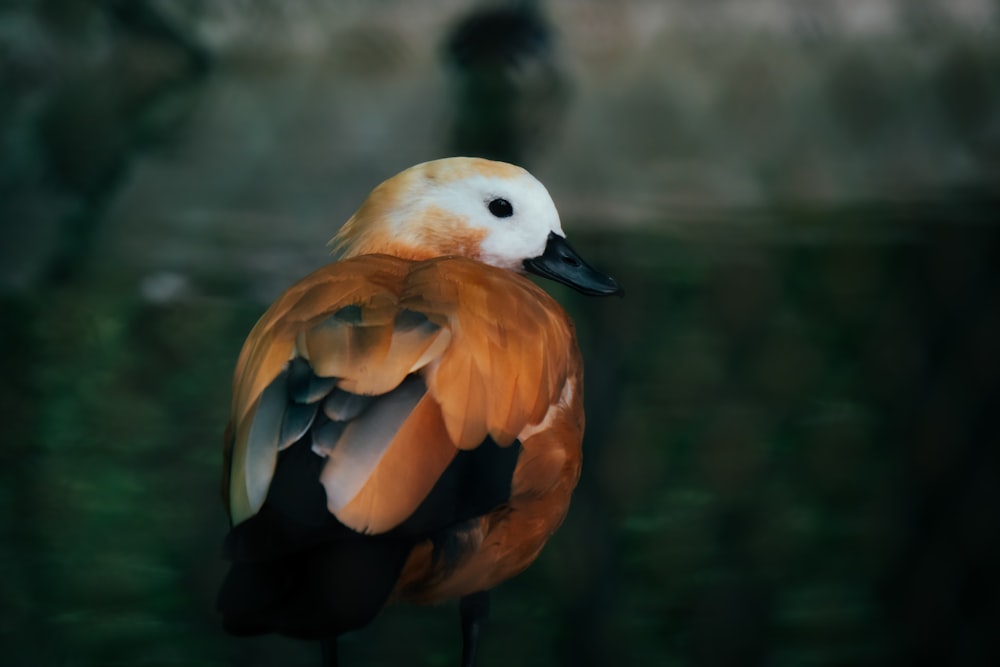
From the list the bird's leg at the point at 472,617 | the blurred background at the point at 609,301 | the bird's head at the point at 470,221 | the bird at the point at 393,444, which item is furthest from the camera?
the blurred background at the point at 609,301

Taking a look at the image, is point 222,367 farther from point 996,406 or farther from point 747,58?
point 747,58

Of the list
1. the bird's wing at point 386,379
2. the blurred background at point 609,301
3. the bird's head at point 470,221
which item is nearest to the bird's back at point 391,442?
the bird's wing at point 386,379

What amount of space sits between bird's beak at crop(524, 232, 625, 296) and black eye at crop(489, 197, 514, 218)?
42 mm

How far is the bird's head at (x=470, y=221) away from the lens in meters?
1.23

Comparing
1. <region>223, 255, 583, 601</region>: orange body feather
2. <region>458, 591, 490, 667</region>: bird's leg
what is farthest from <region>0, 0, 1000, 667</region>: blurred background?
<region>223, 255, 583, 601</region>: orange body feather

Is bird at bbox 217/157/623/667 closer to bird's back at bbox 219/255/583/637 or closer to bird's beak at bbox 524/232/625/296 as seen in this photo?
bird's back at bbox 219/255/583/637

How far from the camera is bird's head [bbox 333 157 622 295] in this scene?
123cm

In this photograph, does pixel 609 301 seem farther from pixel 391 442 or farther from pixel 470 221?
pixel 391 442

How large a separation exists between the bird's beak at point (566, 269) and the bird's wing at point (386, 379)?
196 millimetres

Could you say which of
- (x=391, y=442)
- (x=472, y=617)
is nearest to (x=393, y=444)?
(x=391, y=442)

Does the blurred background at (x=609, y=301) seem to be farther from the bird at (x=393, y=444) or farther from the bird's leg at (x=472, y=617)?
the bird at (x=393, y=444)

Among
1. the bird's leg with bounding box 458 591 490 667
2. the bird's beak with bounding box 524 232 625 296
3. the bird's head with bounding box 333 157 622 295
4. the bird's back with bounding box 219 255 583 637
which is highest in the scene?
the bird's head with bounding box 333 157 622 295

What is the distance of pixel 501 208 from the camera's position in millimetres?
1240

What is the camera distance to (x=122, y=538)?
5.09 ft
